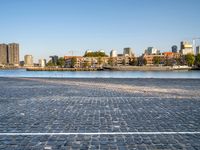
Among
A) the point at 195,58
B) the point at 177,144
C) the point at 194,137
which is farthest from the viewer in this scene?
the point at 195,58

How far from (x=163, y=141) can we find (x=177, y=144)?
0.31m

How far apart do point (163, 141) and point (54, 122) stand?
3160 mm

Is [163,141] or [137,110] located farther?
[137,110]

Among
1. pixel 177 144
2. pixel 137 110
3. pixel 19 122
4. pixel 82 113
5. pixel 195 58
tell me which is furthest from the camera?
pixel 195 58

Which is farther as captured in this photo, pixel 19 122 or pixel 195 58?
pixel 195 58

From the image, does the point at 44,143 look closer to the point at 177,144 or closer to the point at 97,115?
the point at 177,144

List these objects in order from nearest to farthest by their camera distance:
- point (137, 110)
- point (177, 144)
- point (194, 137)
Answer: point (177, 144) → point (194, 137) → point (137, 110)

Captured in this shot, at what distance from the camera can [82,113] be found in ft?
29.6

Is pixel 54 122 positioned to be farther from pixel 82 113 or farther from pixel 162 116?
pixel 162 116

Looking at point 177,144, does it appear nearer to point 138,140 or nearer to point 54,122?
point 138,140

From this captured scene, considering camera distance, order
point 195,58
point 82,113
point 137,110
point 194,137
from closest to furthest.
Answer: point 194,137 < point 82,113 < point 137,110 < point 195,58

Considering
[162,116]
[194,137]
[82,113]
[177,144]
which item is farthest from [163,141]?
[82,113]

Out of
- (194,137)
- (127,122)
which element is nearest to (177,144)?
(194,137)

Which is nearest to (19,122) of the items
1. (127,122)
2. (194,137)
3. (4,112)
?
(4,112)
